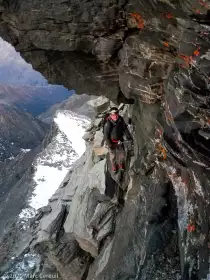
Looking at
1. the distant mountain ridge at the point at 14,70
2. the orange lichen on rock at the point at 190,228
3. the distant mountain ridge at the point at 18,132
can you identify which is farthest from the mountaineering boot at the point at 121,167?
the distant mountain ridge at the point at 14,70

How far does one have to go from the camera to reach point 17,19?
1223 cm

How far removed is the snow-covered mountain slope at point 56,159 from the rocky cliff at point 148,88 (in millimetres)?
16094

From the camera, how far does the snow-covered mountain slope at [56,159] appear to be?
31656mm

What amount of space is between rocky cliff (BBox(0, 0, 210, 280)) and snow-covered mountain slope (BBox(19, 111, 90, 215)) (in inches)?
634

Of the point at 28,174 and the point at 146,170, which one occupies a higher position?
the point at 146,170

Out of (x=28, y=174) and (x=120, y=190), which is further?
(x=28, y=174)

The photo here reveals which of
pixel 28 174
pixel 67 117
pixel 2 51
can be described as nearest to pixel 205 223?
pixel 28 174

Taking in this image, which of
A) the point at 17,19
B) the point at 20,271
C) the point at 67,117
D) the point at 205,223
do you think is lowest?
the point at 67,117

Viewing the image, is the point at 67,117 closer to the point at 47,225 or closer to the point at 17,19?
the point at 47,225

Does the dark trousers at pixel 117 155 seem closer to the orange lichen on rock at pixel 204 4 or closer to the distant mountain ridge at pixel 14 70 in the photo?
the orange lichen on rock at pixel 204 4

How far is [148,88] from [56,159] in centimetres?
2503

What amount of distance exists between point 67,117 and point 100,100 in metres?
23.2

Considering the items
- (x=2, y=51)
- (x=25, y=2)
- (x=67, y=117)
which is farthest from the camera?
(x=2, y=51)

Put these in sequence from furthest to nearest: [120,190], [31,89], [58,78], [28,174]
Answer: [31,89], [28,174], [120,190], [58,78]
